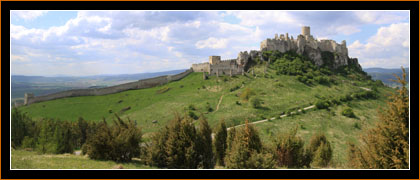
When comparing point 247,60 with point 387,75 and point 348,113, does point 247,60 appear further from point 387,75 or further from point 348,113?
point 387,75

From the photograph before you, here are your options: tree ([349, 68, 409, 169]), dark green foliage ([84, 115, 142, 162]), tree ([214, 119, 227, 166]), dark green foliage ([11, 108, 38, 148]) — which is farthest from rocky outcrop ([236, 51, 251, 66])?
tree ([349, 68, 409, 169])

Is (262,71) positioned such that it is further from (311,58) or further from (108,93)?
(108,93)

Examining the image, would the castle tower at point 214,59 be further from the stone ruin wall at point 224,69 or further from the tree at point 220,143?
the tree at point 220,143

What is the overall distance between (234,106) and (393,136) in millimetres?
39096

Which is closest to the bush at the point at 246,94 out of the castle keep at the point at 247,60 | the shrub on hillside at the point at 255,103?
the shrub on hillside at the point at 255,103

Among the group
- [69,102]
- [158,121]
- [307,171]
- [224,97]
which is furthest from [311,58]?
[307,171]

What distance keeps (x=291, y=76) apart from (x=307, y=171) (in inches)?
2650

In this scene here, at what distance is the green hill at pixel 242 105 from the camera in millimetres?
43969

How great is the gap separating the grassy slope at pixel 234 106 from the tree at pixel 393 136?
885 inches

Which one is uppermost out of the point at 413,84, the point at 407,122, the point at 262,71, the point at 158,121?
the point at 262,71

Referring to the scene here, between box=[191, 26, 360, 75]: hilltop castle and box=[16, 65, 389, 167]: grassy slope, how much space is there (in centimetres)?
731

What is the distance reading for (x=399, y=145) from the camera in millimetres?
11969

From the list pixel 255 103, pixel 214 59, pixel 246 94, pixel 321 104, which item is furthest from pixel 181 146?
pixel 214 59

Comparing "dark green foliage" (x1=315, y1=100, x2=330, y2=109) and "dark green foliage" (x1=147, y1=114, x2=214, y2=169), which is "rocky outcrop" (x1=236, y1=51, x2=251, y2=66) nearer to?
"dark green foliage" (x1=315, y1=100, x2=330, y2=109)
